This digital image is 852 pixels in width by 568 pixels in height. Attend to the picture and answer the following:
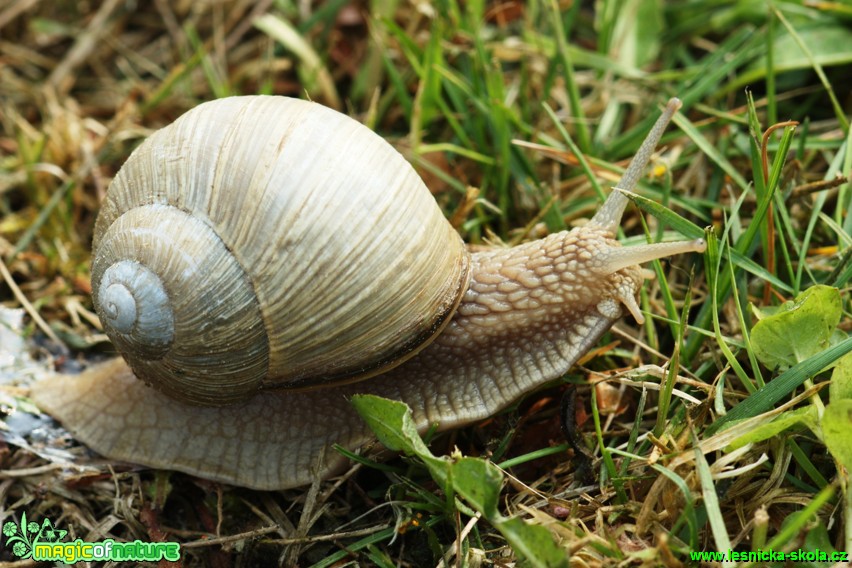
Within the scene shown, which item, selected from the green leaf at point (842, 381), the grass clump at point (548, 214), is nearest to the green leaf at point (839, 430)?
the grass clump at point (548, 214)

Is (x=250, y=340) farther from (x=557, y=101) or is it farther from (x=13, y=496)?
(x=557, y=101)

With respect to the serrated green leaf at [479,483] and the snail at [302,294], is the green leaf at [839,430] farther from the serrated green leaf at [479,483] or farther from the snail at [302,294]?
the serrated green leaf at [479,483]

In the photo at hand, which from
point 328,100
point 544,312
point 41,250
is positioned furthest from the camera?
point 328,100

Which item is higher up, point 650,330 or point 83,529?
point 650,330

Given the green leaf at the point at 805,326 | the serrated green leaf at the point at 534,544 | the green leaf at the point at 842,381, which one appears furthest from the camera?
the green leaf at the point at 805,326

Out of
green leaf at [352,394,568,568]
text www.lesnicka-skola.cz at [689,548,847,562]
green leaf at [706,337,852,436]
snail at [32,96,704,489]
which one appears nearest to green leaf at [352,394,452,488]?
green leaf at [352,394,568,568]

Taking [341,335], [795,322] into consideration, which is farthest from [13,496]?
[795,322]
